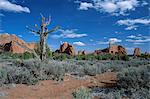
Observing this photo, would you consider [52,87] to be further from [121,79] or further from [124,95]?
[124,95]

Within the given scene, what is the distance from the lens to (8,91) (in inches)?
456

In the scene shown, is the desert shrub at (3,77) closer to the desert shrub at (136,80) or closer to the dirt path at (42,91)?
the dirt path at (42,91)

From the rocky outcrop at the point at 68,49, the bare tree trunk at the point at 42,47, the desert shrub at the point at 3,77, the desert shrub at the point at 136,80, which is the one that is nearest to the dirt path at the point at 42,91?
the desert shrub at the point at 3,77

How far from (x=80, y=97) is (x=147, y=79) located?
5087 millimetres

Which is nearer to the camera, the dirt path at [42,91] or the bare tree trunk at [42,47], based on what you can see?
the dirt path at [42,91]

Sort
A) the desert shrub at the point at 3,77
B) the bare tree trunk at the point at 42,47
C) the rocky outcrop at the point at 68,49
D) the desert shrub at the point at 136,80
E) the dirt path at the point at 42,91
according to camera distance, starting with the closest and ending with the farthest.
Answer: the dirt path at the point at 42,91
the desert shrub at the point at 136,80
the desert shrub at the point at 3,77
the bare tree trunk at the point at 42,47
the rocky outcrop at the point at 68,49

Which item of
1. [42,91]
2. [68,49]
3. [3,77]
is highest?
[68,49]

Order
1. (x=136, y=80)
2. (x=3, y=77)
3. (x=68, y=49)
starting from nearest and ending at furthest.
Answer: (x=136, y=80) → (x=3, y=77) → (x=68, y=49)

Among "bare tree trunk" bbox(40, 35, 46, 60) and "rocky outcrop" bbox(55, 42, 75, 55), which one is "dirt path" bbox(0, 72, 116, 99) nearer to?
"bare tree trunk" bbox(40, 35, 46, 60)

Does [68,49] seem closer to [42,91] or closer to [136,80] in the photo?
[42,91]

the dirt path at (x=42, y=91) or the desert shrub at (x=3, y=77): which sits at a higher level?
the desert shrub at (x=3, y=77)

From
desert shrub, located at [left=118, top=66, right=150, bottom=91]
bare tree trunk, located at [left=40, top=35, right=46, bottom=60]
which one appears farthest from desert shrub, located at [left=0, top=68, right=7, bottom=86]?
desert shrub, located at [left=118, top=66, right=150, bottom=91]

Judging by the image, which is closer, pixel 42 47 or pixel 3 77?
pixel 3 77

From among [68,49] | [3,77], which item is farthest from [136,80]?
[68,49]
